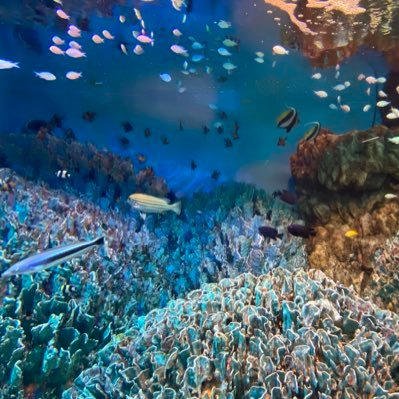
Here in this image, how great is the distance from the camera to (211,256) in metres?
7.18

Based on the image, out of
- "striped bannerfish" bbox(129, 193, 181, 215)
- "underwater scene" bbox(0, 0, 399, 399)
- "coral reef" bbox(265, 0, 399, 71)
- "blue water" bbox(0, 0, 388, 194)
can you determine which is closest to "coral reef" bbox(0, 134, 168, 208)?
"underwater scene" bbox(0, 0, 399, 399)

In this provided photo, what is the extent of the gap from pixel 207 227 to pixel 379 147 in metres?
4.16

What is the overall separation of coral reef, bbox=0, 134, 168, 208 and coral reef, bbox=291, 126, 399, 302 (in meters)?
5.04

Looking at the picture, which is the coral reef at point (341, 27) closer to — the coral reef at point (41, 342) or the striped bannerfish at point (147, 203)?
the striped bannerfish at point (147, 203)

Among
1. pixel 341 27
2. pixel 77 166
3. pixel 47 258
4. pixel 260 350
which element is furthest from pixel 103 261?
pixel 341 27

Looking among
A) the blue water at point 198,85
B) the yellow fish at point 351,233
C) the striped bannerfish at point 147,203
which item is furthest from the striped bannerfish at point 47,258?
the blue water at point 198,85

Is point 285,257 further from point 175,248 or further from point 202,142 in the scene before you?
point 202,142

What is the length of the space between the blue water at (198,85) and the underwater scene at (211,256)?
281 millimetres

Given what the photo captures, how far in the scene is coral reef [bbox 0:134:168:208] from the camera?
A: 374 inches

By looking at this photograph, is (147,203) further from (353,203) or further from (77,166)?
(77,166)

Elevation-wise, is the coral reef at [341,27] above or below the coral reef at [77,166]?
above

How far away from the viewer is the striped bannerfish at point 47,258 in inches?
124

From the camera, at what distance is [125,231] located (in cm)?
727

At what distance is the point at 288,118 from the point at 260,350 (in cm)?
489
